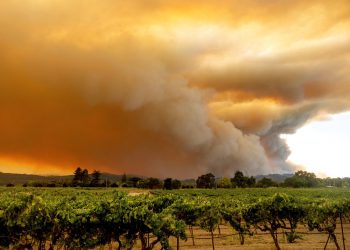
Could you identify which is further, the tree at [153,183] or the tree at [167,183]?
the tree at [153,183]

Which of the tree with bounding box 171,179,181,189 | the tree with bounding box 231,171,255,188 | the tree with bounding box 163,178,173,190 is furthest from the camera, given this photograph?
the tree with bounding box 231,171,255,188

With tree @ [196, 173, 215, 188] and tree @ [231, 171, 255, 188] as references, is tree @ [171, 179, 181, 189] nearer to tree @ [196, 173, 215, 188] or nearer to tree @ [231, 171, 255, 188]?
tree @ [196, 173, 215, 188]

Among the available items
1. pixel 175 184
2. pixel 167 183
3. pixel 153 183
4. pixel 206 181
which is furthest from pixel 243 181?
pixel 153 183

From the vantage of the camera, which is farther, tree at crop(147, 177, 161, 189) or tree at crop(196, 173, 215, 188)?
tree at crop(196, 173, 215, 188)

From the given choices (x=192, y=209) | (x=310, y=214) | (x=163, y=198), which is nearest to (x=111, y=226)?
(x=163, y=198)

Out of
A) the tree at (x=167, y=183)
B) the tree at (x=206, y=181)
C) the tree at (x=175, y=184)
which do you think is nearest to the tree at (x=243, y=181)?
the tree at (x=206, y=181)

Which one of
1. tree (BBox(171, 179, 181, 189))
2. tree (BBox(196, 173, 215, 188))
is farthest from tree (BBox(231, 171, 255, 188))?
tree (BBox(171, 179, 181, 189))

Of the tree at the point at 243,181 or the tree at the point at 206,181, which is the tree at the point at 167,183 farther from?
the tree at the point at 243,181

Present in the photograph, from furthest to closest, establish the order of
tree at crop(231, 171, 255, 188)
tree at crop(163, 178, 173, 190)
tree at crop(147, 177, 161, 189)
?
tree at crop(231, 171, 255, 188), tree at crop(147, 177, 161, 189), tree at crop(163, 178, 173, 190)

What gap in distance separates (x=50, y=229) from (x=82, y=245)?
208 cm

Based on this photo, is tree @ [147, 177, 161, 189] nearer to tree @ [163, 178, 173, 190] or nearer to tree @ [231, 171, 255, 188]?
tree @ [163, 178, 173, 190]

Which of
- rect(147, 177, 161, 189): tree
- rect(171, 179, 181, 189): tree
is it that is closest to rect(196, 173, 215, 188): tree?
rect(171, 179, 181, 189): tree

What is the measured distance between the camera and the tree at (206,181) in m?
194

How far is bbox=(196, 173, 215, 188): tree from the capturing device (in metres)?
194
